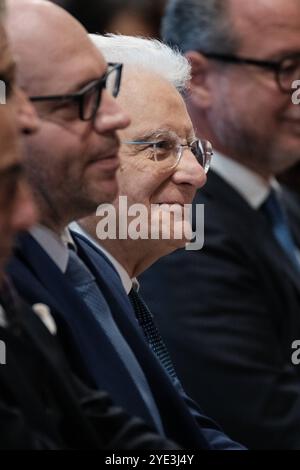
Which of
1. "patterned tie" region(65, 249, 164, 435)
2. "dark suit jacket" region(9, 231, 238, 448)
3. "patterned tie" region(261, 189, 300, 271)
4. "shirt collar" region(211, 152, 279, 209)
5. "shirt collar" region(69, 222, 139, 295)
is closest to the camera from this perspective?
"dark suit jacket" region(9, 231, 238, 448)

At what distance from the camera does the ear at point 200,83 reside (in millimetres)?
2742

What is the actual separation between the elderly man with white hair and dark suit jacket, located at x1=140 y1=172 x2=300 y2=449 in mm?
402

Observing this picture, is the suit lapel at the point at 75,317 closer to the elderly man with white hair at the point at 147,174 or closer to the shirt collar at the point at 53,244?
the shirt collar at the point at 53,244

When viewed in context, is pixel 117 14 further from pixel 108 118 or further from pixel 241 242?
pixel 108 118

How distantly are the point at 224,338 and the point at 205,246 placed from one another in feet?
0.66

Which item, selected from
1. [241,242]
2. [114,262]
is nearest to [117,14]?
[241,242]

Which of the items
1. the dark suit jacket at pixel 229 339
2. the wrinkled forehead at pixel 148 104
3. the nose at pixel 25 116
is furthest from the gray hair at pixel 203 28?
the nose at pixel 25 116

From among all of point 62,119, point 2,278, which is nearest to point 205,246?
point 62,119

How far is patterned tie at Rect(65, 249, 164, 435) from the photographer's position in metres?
1.68

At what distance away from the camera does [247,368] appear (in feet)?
7.84

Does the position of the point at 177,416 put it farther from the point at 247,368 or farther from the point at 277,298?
the point at 277,298

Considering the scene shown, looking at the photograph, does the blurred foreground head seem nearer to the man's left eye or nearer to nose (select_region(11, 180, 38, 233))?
nose (select_region(11, 180, 38, 233))

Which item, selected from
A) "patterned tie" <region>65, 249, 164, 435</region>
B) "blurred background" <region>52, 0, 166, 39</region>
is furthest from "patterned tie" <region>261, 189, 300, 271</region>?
"blurred background" <region>52, 0, 166, 39</region>

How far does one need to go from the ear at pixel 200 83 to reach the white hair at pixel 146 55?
67cm
